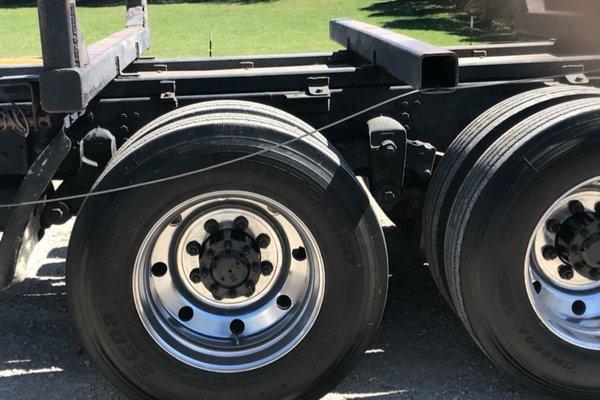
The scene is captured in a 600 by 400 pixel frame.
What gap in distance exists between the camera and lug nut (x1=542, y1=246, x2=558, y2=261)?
3.51m

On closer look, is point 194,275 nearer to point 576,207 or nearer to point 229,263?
point 229,263

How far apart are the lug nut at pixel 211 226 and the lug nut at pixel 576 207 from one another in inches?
65.2

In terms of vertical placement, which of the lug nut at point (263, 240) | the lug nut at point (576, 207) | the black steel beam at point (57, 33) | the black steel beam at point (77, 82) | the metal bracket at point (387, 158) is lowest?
the lug nut at point (263, 240)

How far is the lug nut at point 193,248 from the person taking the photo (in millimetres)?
3365

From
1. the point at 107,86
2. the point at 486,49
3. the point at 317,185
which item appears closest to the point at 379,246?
the point at 317,185

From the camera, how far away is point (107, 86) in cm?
372

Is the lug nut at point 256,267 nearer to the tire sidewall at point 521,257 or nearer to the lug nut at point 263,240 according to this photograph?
the lug nut at point 263,240

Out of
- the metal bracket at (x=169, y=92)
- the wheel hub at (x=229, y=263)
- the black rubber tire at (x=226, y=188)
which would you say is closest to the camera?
the black rubber tire at (x=226, y=188)

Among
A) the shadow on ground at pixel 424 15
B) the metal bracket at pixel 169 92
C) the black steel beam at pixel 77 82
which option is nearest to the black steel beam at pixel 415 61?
the metal bracket at pixel 169 92

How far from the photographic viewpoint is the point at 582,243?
3418 mm

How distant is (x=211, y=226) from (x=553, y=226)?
1.60 meters

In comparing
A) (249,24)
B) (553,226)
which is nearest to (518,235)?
(553,226)

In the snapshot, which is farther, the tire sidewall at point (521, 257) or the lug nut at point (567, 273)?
the lug nut at point (567, 273)

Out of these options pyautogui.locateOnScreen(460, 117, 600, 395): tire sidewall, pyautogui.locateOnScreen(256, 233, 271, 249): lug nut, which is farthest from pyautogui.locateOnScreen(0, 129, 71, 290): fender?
pyautogui.locateOnScreen(460, 117, 600, 395): tire sidewall
